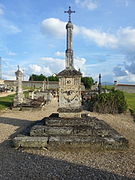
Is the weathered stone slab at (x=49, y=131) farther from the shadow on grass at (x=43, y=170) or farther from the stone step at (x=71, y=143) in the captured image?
the shadow on grass at (x=43, y=170)

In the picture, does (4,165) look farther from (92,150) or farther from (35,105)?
(35,105)

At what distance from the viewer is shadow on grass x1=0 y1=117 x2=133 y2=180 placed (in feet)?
15.6

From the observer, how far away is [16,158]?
6004 millimetres

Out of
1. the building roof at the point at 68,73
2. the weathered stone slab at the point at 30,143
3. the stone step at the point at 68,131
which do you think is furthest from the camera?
the building roof at the point at 68,73

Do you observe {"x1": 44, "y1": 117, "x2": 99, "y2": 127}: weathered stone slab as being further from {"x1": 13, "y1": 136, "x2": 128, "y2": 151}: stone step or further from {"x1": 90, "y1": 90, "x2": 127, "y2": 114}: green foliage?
{"x1": 90, "y1": 90, "x2": 127, "y2": 114}: green foliage

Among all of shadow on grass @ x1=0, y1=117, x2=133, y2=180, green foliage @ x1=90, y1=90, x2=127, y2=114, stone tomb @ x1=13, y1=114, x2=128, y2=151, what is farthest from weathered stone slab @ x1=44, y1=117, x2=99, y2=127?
green foliage @ x1=90, y1=90, x2=127, y2=114

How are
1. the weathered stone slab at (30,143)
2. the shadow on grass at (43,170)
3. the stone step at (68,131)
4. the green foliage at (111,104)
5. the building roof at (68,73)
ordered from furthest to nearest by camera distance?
the green foliage at (111,104)
the building roof at (68,73)
the stone step at (68,131)
the weathered stone slab at (30,143)
the shadow on grass at (43,170)

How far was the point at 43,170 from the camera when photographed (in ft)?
16.9

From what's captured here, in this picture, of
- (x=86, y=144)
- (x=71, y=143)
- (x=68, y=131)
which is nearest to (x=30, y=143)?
(x=71, y=143)

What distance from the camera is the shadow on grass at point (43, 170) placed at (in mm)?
4754

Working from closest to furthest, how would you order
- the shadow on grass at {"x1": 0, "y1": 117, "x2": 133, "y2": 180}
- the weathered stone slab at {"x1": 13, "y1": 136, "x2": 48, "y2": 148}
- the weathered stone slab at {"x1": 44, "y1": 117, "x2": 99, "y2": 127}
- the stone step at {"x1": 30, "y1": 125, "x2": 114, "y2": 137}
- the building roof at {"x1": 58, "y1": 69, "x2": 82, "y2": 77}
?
the shadow on grass at {"x1": 0, "y1": 117, "x2": 133, "y2": 180}
the weathered stone slab at {"x1": 13, "y1": 136, "x2": 48, "y2": 148}
the stone step at {"x1": 30, "y1": 125, "x2": 114, "y2": 137}
the weathered stone slab at {"x1": 44, "y1": 117, "x2": 99, "y2": 127}
the building roof at {"x1": 58, "y1": 69, "x2": 82, "y2": 77}

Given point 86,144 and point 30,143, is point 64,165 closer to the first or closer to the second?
point 86,144

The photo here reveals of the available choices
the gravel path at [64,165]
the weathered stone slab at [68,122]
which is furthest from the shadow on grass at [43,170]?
the weathered stone slab at [68,122]

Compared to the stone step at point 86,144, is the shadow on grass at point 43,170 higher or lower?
lower
